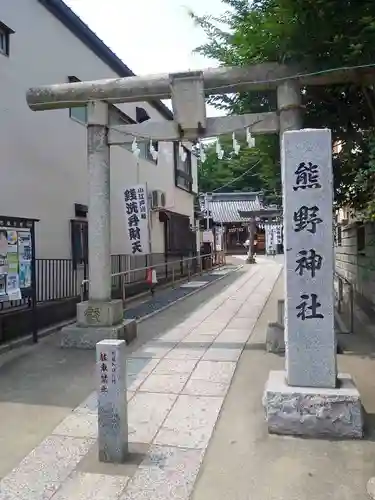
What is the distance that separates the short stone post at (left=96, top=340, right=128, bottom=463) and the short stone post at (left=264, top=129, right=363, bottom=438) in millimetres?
1548

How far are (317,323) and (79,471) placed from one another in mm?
2730

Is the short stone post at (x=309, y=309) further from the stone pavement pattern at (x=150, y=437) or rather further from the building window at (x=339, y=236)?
the building window at (x=339, y=236)

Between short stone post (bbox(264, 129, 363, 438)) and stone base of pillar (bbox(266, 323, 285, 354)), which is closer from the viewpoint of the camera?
short stone post (bbox(264, 129, 363, 438))

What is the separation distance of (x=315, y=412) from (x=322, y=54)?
5140 mm

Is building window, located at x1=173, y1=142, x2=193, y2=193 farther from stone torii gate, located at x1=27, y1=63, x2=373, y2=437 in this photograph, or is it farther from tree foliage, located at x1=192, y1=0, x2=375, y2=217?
stone torii gate, located at x1=27, y1=63, x2=373, y2=437

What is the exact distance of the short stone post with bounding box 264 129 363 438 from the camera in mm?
4543

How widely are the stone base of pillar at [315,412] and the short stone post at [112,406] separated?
1.55 m

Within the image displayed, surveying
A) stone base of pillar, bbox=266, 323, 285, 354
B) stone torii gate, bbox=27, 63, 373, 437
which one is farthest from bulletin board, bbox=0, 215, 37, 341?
stone base of pillar, bbox=266, 323, 285, 354

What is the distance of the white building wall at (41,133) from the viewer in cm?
937

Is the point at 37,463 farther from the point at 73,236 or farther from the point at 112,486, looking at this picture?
the point at 73,236

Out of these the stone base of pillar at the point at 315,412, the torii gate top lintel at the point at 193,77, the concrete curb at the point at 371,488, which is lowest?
the concrete curb at the point at 371,488

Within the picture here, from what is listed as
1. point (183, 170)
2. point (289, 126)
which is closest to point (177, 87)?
point (289, 126)

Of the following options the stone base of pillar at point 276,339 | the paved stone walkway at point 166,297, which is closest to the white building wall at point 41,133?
the paved stone walkway at point 166,297

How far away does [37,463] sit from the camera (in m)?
4.08
